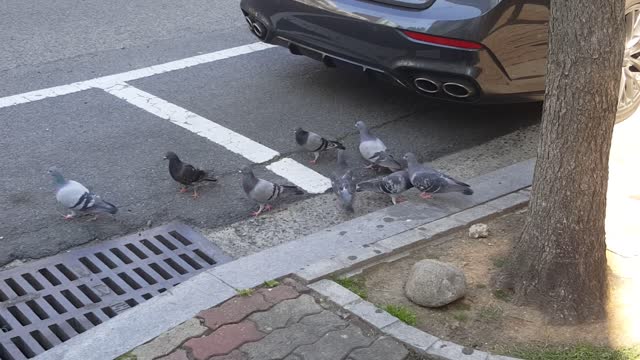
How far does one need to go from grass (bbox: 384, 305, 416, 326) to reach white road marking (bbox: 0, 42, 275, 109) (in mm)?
4235

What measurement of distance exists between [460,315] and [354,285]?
58 centimetres

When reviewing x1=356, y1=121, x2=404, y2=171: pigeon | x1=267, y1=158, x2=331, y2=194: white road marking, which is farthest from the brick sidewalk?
x1=356, y1=121, x2=404, y2=171: pigeon

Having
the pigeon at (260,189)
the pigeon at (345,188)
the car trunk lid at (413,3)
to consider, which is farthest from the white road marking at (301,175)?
the car trunk lid at (413,3)

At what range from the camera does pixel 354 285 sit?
448 centimetres

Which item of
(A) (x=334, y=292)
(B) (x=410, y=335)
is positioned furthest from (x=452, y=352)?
(A) (x=334, y=292)

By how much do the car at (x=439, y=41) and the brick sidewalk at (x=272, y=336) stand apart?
2.37m

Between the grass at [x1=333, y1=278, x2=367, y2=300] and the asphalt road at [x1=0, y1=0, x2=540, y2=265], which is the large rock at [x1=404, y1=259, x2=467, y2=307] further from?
the asphalt road at [x1=0, y1=0, x2=540, y2=265]

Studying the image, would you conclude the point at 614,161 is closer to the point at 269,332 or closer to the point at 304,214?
the point at 304,214

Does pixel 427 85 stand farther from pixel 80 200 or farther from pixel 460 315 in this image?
pixel 80 200

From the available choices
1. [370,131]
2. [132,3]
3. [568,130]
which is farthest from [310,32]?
[132,3]

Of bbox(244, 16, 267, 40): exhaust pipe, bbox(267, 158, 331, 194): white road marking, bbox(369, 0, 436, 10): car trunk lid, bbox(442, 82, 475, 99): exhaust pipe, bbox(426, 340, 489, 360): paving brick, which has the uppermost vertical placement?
bbox(369, 0, 436, 10): car trunk lid

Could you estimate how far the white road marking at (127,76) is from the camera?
7.25 metres

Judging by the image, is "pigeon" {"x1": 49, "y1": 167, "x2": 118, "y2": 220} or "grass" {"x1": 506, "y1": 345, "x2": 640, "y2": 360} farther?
"pigeon" {"x1": 49, "y1": 167, "x2": 118, "y2": 220}

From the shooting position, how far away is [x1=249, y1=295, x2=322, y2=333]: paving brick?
4152 millimetres
